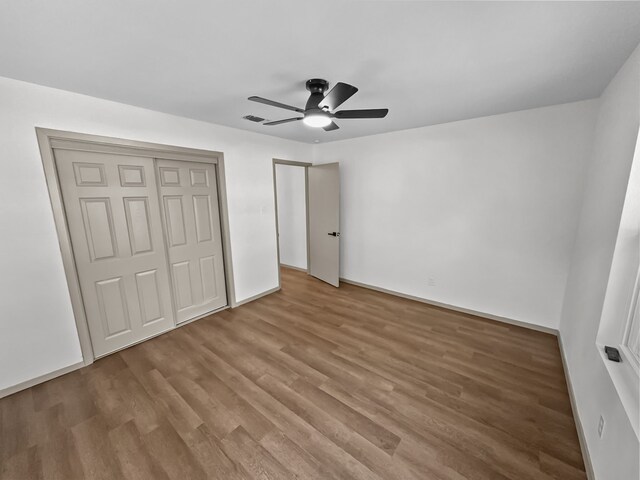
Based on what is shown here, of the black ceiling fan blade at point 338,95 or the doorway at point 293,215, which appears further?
the doorway at point 293,215

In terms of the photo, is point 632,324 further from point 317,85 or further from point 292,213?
point 292,213

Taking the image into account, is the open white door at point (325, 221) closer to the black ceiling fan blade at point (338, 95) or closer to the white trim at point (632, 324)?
the black ceiling fan blade at point (338, 95)

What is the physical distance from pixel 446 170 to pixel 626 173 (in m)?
1.80

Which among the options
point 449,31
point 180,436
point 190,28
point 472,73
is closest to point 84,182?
point 190,28

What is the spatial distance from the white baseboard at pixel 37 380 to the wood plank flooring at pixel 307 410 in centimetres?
6

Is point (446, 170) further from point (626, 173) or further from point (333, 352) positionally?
point (333, 352)

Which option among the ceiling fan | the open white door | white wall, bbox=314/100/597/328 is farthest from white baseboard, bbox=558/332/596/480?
the open white door

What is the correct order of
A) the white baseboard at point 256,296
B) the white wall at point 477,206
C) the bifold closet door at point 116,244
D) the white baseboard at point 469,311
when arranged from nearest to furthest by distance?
the bifold closet door at point 116,244 < the white wall at point 477,206 < the white baseboard at point 469,311 < the white baseboard at point 256,296

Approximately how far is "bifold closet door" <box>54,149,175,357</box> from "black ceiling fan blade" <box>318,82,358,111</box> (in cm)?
201

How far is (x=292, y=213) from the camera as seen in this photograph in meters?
5.18

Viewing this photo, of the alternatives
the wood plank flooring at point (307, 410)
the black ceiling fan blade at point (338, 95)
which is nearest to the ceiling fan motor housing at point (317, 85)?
the black ceiling fan blade at point (338, 95)

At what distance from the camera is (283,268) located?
543 cm

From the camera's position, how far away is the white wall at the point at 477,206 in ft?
8.47

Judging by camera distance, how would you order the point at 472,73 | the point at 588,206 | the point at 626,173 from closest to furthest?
the point at 626,173 → the point at 472,73 → the point at 588,206
